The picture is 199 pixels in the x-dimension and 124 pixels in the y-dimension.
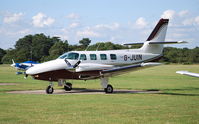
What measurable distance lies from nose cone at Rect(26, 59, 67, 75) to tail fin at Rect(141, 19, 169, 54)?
6894 mm

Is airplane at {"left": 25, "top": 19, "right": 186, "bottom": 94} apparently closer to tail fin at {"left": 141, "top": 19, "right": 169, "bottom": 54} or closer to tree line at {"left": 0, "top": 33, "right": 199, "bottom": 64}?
tail fin at {"left": 141, "top": 19, "right": 169, "bottom": 54}

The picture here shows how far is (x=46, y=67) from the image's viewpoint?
21.0m

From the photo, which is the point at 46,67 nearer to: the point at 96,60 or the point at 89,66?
the point at 89,66

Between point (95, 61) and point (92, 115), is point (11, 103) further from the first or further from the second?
point (95, 61)

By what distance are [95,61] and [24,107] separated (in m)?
9.09

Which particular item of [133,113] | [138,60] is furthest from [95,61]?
[133,113]

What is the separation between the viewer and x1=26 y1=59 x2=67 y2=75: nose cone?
2078 cm

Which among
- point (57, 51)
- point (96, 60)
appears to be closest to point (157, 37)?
point (96, 60)

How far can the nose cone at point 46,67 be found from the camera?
20781 millimetres

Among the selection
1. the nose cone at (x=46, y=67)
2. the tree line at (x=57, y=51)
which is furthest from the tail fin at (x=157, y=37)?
the tree line at (x=57, y=51)

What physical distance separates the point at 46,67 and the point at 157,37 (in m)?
9.25

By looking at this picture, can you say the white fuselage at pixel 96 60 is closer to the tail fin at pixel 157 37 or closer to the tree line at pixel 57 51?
the tail fin at pixel 157 37

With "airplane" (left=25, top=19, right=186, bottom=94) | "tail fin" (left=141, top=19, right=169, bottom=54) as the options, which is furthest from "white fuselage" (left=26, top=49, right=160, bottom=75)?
"tail fin" (left=141, top=19, right=169, bottom=54)

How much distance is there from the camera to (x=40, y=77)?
21.0 m
